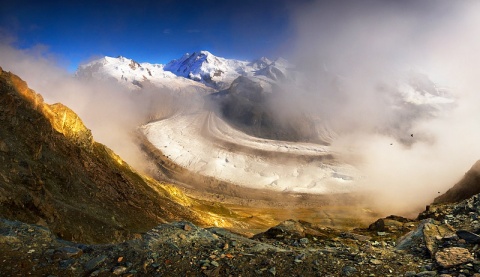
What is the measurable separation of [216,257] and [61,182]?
1581 inches

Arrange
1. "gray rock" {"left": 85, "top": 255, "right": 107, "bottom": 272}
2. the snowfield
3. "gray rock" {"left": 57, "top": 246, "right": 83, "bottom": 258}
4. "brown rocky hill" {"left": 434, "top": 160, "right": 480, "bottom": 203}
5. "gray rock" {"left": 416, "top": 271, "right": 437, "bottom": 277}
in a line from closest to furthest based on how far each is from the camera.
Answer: "gray rock" {"left": 416, "top": 271, "right": 437, "bottom": 277} < "gray rock" {"left": 85, "top": 255, "right": 107, "bottom": 272} < "gray rock" {"left": 57, "top": 246, "right": 83, "bottom": 258} < "brown rocky hill" {"left": 434, "top": 160, "right": 480, "bottom": 203} < the snowfield

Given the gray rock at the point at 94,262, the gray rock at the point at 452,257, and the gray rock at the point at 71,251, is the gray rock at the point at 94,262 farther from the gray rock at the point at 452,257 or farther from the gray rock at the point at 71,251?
the gray rock at the point at 452,257

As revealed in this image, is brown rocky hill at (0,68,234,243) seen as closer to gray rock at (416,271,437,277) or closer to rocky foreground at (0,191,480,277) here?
rocky foreground at (0,191,480,277)

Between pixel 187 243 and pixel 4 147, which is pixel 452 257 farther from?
pixel 4 147

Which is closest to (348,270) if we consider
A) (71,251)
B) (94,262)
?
(94,262)

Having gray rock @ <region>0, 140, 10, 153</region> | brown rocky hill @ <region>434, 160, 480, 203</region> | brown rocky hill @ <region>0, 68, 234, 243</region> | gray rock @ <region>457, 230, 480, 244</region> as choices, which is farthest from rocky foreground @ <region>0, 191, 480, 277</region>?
brown rocky hill @ <region>434, 160, 480, 203</region>

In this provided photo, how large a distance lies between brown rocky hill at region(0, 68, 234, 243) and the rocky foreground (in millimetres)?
16613

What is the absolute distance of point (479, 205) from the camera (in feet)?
51.0

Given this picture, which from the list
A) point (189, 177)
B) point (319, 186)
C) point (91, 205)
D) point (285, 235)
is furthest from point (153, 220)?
point (319, 186)

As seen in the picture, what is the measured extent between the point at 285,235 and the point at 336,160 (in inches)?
7123

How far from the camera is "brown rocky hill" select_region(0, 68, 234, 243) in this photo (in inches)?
1256

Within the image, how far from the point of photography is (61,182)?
43.9 meters

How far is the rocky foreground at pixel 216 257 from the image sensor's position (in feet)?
35.5

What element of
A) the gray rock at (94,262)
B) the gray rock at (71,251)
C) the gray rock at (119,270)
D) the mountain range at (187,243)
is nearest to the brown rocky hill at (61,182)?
the mountain range at (187,243)
